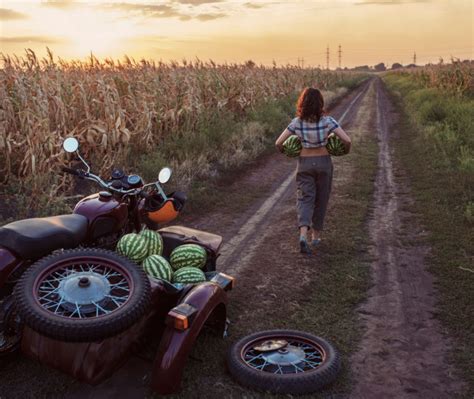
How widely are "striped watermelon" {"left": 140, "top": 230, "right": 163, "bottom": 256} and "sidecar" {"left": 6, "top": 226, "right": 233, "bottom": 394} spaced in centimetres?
68

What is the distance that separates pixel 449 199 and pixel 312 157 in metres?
3.75

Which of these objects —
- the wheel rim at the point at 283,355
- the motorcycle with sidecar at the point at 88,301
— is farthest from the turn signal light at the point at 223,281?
the wheel rim at the point at 283,355

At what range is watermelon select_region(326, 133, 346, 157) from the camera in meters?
6.99

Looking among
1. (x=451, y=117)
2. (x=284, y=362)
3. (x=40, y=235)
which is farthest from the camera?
(x=451, y=117)

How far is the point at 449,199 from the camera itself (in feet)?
31.5

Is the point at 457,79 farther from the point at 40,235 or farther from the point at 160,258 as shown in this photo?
the point at 40,235

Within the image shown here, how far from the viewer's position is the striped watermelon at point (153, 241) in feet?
15.8

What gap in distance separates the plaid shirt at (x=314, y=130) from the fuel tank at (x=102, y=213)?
3.14m

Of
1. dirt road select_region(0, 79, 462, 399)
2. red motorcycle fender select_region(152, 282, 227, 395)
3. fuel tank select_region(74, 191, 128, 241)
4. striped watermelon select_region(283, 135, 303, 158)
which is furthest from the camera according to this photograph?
striped watermelon select_region(283, 135, 303, 158)

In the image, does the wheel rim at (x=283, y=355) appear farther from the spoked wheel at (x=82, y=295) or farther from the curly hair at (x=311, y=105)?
the curly hair at (x=311, y=105)

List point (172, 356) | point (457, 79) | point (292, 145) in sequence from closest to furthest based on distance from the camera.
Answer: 1. point (172, 356)
2. point (292, 145)
3. point (457, 79)

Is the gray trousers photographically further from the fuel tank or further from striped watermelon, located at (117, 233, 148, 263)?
the fuel tank

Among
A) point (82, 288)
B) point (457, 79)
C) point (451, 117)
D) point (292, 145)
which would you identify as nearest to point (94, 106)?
point (292, 145)

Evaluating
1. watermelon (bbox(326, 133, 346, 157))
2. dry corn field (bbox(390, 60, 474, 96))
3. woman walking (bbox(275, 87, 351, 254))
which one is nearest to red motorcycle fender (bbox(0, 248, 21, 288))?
woman walking (bbox(275, 87, 351, 254))
